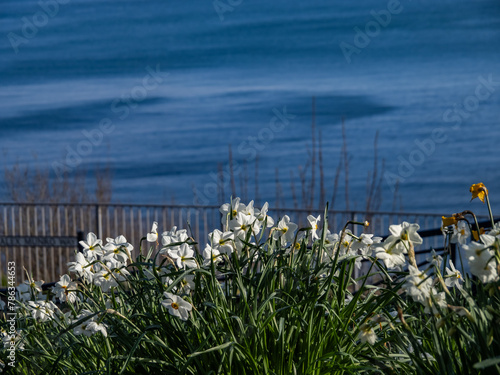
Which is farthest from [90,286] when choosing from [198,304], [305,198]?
[305,198]

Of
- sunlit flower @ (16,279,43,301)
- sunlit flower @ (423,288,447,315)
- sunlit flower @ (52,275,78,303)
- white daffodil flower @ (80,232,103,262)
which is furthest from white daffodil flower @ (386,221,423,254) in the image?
sunlit flower @ (16,279,43,301)

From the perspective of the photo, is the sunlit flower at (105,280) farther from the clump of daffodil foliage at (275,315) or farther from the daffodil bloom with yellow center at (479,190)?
the daffodil bloom with yellow center at (479,190)

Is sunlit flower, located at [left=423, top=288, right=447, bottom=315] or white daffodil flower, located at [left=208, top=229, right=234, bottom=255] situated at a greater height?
white daffodil flower, located at [left=208, top=229, right=234, bottom=255]

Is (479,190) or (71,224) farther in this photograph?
(71,224)

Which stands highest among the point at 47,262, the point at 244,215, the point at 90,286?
the point at 244,215

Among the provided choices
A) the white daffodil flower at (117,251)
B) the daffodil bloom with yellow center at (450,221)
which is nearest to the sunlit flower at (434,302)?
the daffodil bloom with yellow center at (450,221)

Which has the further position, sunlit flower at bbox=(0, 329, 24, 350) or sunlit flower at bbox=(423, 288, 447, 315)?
sunlit flower at bbox=(0, 329, 24, 350)

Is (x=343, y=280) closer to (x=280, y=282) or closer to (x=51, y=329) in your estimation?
(x=280, y=282)

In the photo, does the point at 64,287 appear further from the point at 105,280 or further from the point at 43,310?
the point at 105,280

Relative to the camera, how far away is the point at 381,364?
197 centimetres

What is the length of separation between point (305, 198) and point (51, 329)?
738 cm

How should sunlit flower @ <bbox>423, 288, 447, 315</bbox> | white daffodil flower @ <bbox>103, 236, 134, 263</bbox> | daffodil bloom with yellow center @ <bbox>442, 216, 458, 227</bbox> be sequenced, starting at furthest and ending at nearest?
white daffodil flower @ <bbox>103, 236, 134, 263</bbox>, daffodil bloom with yellow center @ <bbox>442, 216, 458, 227</bbox>, sunlit flower @ <bbox>423, 288, 447, 315</bbox>

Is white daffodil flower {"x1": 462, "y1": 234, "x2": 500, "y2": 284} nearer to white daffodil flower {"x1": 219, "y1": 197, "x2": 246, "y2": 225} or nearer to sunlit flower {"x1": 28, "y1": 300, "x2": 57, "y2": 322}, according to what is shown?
white daffodil flower {"x1": 219, "y1": 197, "x2": 246, "y2": 225}

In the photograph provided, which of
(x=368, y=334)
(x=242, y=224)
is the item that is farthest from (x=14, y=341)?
(x=368, y=334)
